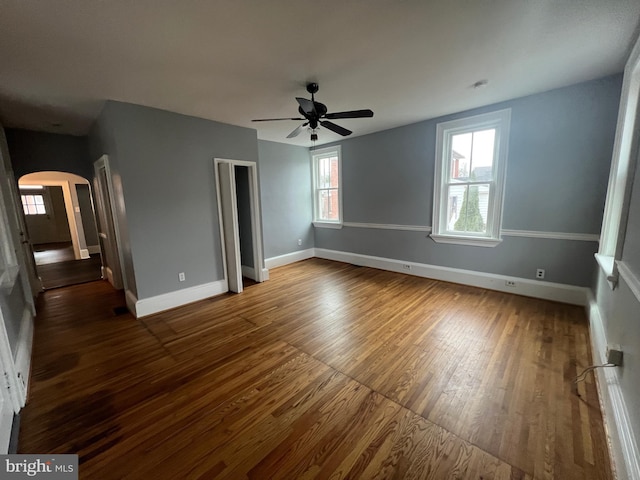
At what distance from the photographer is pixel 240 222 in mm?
4539

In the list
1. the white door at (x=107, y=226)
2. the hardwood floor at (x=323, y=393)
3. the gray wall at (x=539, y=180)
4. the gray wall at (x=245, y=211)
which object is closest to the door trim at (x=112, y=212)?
the white door at (x=107, y=226)

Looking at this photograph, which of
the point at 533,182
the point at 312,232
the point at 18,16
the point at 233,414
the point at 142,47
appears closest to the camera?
the point at 18,16

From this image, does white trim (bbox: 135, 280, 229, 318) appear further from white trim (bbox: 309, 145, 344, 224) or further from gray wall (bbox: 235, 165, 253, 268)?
white trim (bbox: 309, 145, 344, 224)

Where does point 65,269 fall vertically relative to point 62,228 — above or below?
below

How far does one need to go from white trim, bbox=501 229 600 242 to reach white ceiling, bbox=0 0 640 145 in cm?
172

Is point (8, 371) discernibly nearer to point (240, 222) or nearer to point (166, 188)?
point (166, 188)

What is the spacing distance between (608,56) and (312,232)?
495 cm

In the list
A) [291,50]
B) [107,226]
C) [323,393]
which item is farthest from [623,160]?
[107,226]

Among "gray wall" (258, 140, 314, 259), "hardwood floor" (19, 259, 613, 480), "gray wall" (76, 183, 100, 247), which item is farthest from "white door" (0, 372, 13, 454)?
"gray wall" (76, 183, 100, 247)

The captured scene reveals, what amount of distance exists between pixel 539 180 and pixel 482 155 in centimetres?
77

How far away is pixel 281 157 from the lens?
5.20 m

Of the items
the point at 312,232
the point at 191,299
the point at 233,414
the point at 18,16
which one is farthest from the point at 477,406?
the point at 312,232

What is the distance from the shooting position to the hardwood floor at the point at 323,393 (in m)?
1.35

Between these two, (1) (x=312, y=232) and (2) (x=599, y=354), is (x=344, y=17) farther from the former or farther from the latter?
(1) (x=312, y=232)
